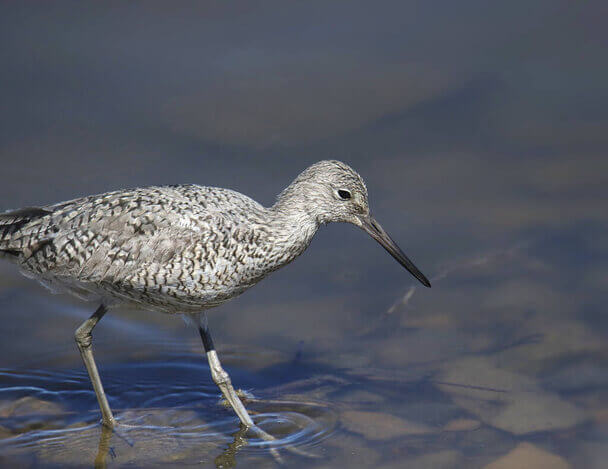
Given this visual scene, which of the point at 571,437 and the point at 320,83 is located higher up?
the point at 320,83

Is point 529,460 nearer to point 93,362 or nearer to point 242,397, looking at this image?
point 242,397

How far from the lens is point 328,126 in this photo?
1088cm

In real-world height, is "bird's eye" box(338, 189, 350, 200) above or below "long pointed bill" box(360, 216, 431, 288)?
above

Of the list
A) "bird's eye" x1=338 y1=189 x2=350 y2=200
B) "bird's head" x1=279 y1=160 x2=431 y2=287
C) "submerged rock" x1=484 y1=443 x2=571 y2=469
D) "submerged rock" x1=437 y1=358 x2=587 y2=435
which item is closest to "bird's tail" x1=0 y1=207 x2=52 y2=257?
"bird's head" x1=279 y1=160 x2=431 y2=287

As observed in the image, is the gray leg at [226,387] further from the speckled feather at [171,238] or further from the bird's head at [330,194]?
the bird's head at [330,194]

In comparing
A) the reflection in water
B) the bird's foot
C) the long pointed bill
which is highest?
the long pointed bill

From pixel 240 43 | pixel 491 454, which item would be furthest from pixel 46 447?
pixel 240 43

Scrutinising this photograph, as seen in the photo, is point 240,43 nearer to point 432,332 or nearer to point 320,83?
point 320,83

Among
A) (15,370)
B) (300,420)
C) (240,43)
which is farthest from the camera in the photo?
(240,43)

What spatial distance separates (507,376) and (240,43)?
18.8 ft

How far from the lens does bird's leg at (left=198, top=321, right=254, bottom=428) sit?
24.3 ft

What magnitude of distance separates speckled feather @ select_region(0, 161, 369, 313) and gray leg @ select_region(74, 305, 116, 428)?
244mm

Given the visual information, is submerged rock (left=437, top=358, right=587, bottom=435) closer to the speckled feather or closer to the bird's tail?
the speckled feather

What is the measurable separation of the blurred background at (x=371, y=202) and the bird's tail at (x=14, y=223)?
1.23 meters
